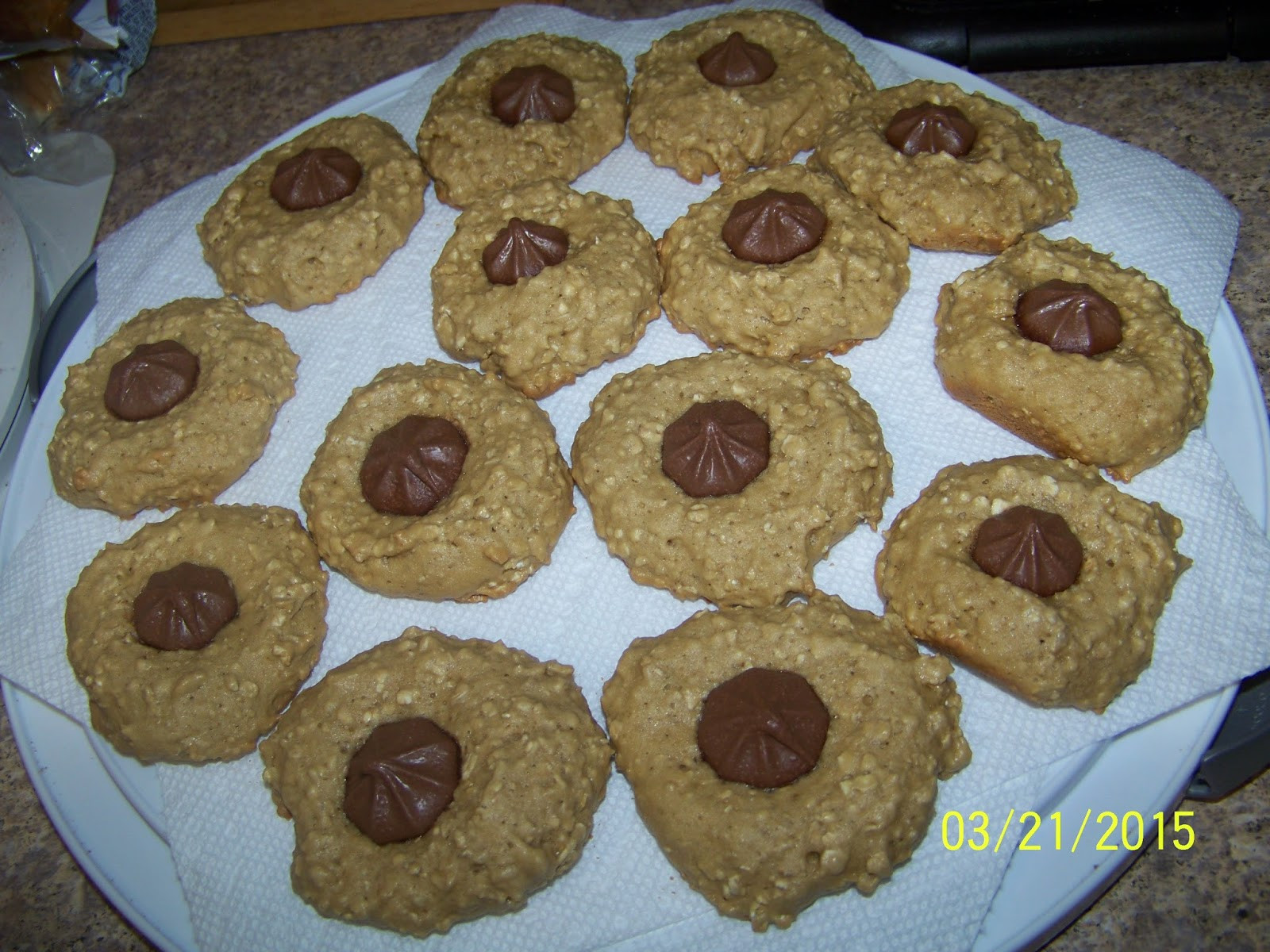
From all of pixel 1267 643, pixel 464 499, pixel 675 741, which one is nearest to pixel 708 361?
pixel 464 499

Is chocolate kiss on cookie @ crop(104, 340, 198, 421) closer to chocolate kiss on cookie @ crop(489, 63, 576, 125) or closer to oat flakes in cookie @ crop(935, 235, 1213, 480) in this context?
chocolate kiss on cookie @ crop(489, 63, 576, 125)

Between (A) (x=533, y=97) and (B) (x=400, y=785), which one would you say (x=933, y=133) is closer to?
(A) (x=533, y=97)

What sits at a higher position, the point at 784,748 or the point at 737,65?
the point at 737,65

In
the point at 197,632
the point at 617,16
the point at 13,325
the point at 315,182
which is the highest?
the point at 315,182

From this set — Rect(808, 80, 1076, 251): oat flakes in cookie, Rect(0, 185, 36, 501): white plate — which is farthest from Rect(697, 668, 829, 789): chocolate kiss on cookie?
Rect(0, 185, 36, 501): white plate

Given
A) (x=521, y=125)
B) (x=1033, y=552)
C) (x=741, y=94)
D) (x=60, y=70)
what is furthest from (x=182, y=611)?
(x=60, y=70)

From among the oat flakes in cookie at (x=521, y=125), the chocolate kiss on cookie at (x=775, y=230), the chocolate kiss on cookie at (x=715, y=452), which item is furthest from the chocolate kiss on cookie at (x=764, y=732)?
the oat flakes in cookie at (x=521, y=125)

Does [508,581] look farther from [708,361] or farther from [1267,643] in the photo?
[1267,643]
